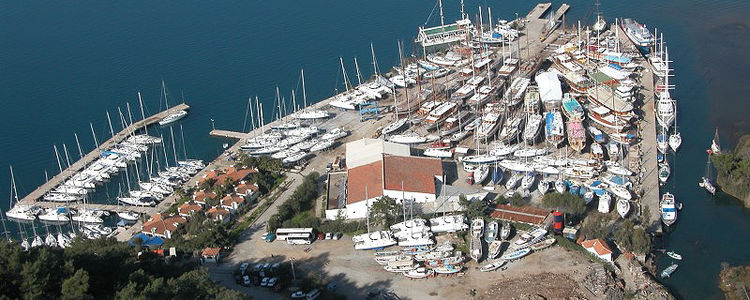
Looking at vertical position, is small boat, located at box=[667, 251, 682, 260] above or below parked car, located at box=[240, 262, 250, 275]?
below

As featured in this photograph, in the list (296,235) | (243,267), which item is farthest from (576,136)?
(243,267)

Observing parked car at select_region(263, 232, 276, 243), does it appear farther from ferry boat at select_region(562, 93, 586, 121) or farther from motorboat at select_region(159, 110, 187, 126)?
ferry boat at select_region(562, 93, 586, 121)

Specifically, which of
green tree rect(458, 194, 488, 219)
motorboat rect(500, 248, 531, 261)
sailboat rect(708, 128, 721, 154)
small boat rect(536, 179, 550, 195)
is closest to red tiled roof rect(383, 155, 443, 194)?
green tree rect(458, 194, 488, 219)

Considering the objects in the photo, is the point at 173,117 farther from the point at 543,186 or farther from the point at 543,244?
the point at 543,244

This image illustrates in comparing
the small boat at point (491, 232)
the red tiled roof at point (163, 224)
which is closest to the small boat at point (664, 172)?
the small boat at point (491, 232)

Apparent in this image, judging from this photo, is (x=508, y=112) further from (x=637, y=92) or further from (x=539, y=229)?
(x=539, y=229)

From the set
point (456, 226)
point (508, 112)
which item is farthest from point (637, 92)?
point (456, 226)

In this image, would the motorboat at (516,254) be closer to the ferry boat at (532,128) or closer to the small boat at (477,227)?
the small boat at (477,227)
